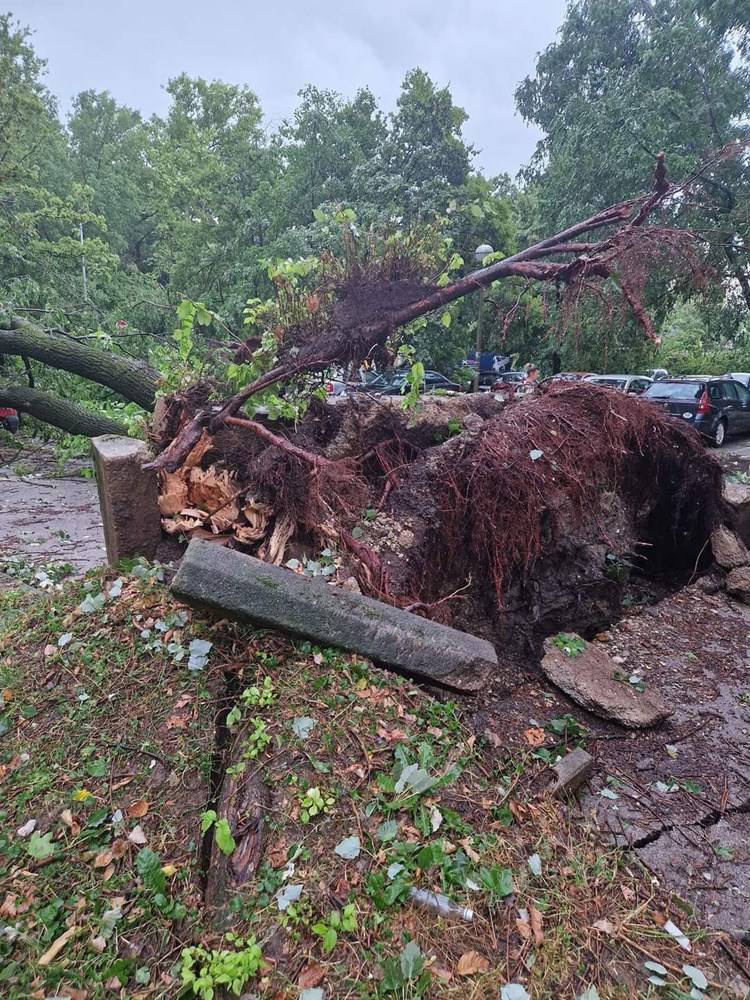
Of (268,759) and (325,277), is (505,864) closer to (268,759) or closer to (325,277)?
(268,759)

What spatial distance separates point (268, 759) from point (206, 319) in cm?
245

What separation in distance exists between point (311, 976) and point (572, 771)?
183cm

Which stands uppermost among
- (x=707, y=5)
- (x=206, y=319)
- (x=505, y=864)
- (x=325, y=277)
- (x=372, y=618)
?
(x=707, y=5)

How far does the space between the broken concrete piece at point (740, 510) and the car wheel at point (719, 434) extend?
6132mm

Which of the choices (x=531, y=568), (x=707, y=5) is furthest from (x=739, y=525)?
(x=707, y=5)

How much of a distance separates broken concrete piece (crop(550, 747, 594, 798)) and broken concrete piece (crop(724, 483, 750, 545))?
12.6ft

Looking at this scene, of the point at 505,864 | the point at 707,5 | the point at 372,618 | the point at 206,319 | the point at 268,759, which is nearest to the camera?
the point at 505,864

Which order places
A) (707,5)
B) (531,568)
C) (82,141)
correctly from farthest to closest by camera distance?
(82,141), (707,5), (531,568)

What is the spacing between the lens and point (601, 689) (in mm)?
3668

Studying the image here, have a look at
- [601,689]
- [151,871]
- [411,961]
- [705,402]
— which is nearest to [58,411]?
[151,871]

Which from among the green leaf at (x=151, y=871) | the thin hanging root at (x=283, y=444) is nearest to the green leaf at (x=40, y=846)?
the green leaf at (x=151, y=871)

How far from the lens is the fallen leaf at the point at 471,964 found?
163 centimetres

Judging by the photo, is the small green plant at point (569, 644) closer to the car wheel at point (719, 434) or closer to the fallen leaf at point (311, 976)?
the fallen leaf at point (311, 976)

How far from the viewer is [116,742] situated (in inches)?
89.9
